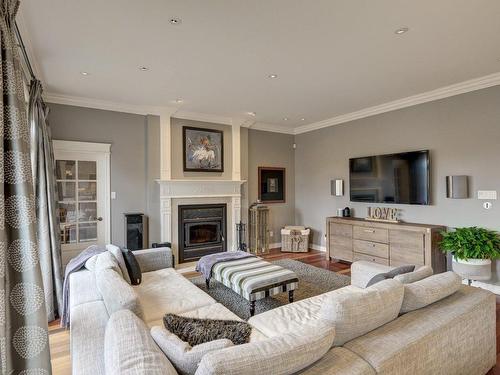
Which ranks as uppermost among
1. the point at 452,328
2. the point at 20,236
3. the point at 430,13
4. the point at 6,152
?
the point at 430,13

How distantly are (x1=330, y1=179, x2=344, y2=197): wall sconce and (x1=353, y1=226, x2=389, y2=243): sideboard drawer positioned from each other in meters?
0.97

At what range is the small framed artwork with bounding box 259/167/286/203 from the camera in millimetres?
6531

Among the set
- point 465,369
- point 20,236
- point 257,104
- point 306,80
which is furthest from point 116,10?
point 465,369

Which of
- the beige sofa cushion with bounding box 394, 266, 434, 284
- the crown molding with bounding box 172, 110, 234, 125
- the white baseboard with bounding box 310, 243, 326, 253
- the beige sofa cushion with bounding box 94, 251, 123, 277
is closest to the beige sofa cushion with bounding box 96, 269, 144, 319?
the beige sofa cushion with bounding box 94, 251, 123, 277

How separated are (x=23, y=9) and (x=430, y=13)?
10.8 feet

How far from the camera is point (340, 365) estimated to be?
1306 mm

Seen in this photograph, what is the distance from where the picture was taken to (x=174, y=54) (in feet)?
9.95

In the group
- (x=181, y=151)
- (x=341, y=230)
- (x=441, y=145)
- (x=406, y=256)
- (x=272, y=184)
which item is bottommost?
(x=406, y=256)

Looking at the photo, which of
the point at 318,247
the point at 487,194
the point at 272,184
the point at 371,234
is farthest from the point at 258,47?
the point at 318,247

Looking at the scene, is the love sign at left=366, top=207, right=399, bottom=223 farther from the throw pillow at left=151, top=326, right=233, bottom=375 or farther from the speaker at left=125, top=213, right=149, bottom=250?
the throw pillow at left=151, top=326, right=233, bottom=375

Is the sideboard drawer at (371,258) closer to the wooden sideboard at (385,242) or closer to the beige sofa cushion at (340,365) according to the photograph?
the wooden sideboard at (385,242)

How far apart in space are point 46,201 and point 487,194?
5485 millimetres

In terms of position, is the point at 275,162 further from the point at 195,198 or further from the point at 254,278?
the point at 254,278

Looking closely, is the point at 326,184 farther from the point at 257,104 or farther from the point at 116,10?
the point at 116,10
